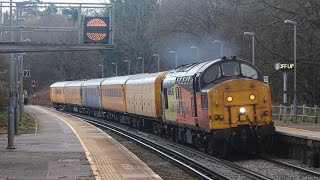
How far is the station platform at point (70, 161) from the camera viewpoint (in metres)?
13.2

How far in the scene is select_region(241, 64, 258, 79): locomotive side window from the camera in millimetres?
18172

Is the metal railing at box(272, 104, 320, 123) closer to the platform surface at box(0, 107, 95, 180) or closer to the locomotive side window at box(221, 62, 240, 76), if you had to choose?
the locomotive side window at box(221, 62, 240, 76)

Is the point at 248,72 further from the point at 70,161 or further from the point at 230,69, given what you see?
the point at 70,161

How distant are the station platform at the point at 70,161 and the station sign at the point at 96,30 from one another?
3.66 meters

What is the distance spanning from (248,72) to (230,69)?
1.95 feet

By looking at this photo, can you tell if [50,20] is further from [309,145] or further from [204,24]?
[204,24]

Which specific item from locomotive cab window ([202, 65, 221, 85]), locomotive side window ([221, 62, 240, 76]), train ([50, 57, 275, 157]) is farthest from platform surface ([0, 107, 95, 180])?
locomotive side window ([221, 62, 240, 76])

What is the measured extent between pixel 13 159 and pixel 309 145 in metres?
8.61

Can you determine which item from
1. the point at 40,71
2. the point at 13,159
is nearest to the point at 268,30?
the point at 13,159

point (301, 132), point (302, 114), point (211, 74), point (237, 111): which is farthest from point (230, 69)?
point (302, 114)

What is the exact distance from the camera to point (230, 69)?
18.2m

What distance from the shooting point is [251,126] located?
56.7 feet


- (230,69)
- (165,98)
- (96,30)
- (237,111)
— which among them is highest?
(96,30)

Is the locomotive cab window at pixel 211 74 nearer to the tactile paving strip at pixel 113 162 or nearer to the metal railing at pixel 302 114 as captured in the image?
the tactile paving strip at pixel 113 162
